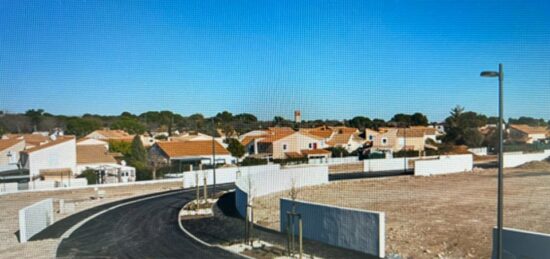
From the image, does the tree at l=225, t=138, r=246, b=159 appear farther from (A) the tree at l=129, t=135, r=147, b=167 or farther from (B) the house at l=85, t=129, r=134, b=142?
(B) the house at l=85, t=129, r=134, b=142

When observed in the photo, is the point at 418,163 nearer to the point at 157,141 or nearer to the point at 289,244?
the point at 157,141

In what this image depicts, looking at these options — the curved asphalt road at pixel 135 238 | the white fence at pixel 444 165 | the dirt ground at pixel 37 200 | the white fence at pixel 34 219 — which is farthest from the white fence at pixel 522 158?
the white fence at pixel 34 219

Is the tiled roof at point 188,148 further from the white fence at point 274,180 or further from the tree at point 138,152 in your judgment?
the white fence at point 274,180

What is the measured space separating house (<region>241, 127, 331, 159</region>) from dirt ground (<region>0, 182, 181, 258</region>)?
5.69ft

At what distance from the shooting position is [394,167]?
1145 centimetres

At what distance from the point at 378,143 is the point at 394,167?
759 mm

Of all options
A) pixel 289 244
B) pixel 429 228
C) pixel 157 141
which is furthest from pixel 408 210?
pixel 157 141

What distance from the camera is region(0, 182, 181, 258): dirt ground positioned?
319cm

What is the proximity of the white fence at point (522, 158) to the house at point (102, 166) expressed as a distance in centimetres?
922

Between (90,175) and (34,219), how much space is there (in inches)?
187

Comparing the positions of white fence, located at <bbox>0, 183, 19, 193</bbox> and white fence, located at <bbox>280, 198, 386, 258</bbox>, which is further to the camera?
white fence, located at <bbox>0, 183, 19, 193</bbox>

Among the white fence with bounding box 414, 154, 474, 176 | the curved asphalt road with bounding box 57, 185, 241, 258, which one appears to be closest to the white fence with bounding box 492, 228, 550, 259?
the curved asphalt road with bounding box 57, 185, 241, 258

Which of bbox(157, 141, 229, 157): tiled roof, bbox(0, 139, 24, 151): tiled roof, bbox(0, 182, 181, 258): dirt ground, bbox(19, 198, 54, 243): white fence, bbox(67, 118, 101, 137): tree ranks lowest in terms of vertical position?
bbox(0, 182, 181, 258): dirt ground

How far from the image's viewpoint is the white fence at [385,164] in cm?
1100
